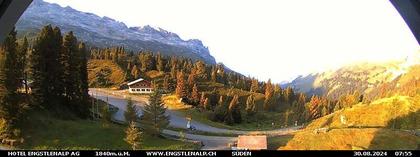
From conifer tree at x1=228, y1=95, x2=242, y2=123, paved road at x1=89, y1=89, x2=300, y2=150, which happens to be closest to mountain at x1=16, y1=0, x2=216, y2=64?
paved road at x1=89, y1=89, x2=300, y2=150

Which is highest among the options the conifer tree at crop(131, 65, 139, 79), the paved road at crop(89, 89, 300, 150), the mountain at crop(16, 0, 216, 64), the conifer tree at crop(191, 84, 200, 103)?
the mountain at crop(16, 0, 216, 64)

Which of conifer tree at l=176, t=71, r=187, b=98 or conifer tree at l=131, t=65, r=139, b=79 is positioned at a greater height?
conifer tree at l=131, t=65, r=139, b=79

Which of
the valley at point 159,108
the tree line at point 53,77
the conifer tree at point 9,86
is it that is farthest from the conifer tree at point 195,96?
the conifer tree at point 9,86

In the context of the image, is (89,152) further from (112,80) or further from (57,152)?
(112,80)

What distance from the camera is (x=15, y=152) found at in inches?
120

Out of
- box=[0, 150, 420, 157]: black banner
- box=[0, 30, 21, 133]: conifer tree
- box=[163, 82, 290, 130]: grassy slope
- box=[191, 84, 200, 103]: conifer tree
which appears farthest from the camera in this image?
box=[191, 84, 200, 103]: conifer tree

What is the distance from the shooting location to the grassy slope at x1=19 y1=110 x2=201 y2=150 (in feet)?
79.9

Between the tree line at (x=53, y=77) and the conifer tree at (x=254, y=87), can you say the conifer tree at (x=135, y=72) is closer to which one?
the conifer tree at (x=254, y=87)

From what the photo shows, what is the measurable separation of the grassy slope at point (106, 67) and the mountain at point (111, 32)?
2589 inches

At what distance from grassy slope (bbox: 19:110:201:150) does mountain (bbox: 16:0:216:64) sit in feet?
337

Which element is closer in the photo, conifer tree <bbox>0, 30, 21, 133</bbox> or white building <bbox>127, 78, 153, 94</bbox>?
conifer tree <bbox>0, 30, 21, 133</bbox>

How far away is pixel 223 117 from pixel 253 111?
4.52 meters

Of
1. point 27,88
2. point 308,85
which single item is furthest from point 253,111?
point 308,85

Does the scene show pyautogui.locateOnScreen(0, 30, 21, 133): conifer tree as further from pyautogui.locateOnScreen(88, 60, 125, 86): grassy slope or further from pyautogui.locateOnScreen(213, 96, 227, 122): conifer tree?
pyautogui.locateOnScreen(88, 60, 125, 86): grassy slope
